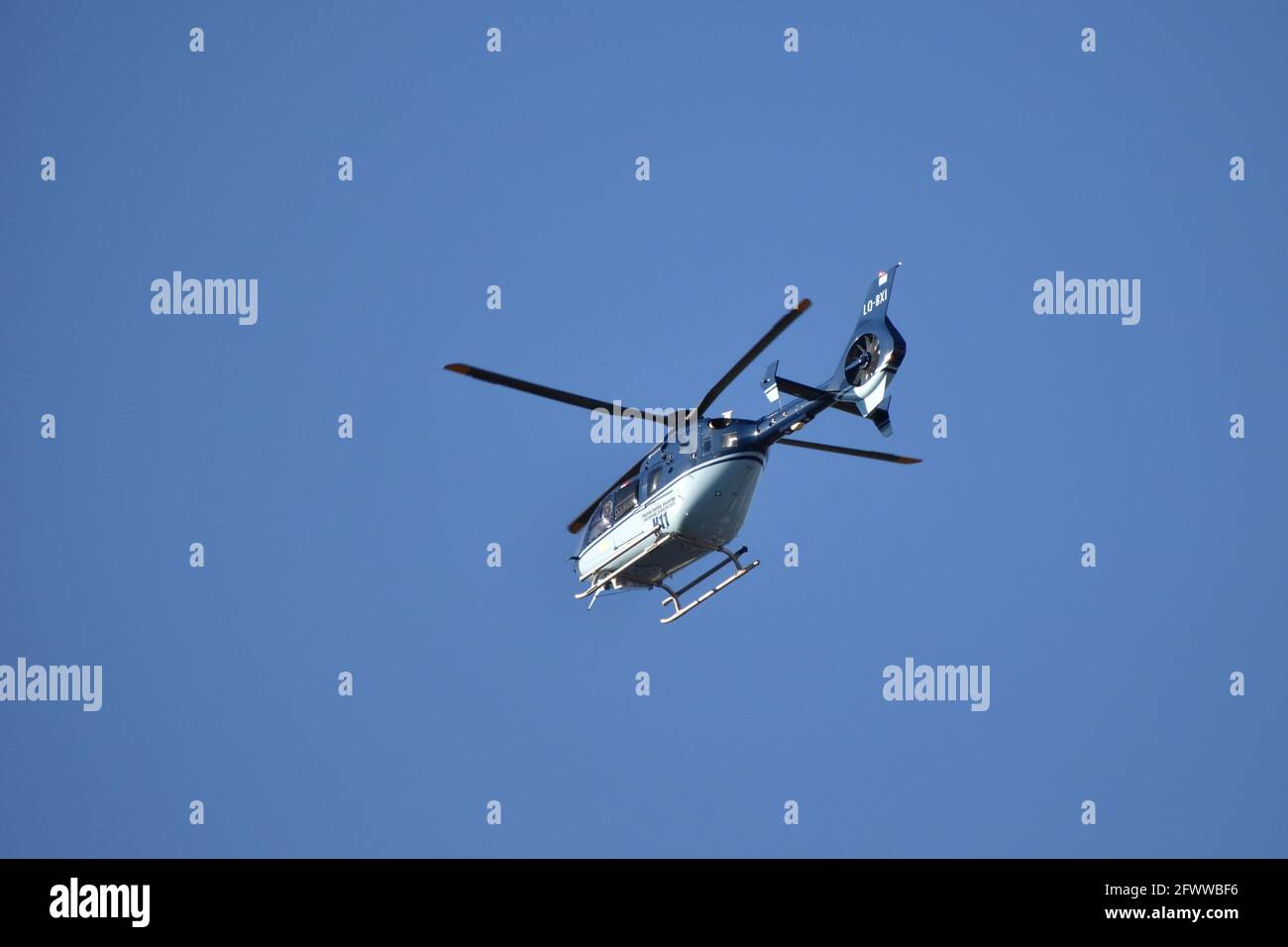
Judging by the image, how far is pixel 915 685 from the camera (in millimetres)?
40594

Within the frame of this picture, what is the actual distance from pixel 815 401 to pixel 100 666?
26521 millimetres

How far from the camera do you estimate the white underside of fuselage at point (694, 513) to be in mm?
27531

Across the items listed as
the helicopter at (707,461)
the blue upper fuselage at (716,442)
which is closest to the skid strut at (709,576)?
the helicopter at (707,461)

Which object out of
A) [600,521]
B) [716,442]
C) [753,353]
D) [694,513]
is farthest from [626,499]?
[753,353]

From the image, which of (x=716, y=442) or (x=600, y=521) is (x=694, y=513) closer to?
(x=716, y=442)

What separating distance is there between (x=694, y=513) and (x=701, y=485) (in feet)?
1.66

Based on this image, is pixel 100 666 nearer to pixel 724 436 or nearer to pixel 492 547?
pixel 492 547

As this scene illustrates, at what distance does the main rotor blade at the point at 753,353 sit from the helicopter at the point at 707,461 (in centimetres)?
4

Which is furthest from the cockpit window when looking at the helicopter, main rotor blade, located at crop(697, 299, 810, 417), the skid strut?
main rotor blade, located at crop(697, 299, 810, 417)

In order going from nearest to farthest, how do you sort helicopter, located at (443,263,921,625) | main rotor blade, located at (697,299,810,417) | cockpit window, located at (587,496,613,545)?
main rotor blade, located at (697,299,810,417), helicopter, located at (443,263,921,625), cockpit window, located at (587,496,613,545)

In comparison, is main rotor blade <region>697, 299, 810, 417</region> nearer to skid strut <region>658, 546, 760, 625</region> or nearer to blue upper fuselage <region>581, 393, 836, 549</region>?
blue upper fuselage <region>581, 393, 836, 549</region>

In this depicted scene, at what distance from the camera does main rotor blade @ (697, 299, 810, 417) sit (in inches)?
898

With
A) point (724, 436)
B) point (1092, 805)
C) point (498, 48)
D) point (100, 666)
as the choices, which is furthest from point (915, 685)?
point (100, 666)
